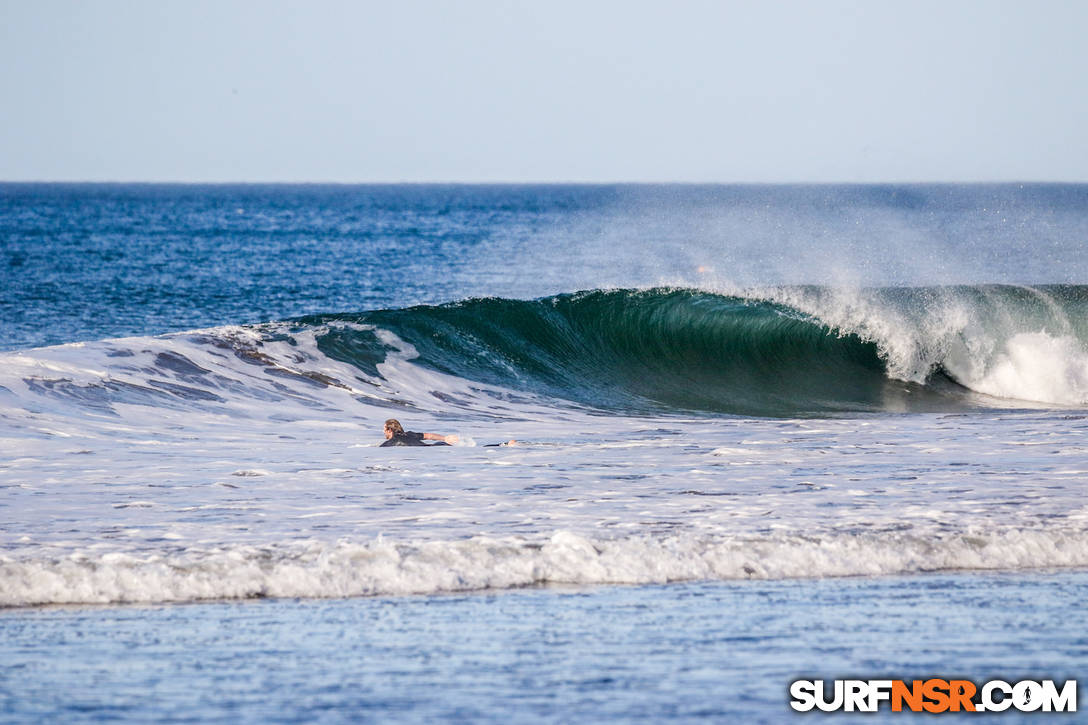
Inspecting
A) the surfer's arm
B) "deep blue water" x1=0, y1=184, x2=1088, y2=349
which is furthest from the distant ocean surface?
"deep blue water" x1=0, y1=184, x2=1088, y2=349

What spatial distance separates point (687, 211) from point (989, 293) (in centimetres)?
6201

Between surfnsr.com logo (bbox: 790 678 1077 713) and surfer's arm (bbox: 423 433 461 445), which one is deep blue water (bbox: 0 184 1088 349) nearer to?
surfer's arm (bbox: 423 433 461 445)

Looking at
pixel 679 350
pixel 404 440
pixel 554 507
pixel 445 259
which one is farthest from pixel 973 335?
pixel 445 259

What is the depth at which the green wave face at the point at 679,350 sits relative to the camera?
54.1 feet

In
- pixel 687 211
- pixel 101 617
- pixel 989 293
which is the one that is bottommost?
pixel 101 617

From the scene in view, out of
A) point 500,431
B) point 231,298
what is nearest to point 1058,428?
point 500,431

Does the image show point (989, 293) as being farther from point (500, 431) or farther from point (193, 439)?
point (193, 439)

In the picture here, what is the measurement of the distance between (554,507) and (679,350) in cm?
→ 1184

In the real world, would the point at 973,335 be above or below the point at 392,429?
above

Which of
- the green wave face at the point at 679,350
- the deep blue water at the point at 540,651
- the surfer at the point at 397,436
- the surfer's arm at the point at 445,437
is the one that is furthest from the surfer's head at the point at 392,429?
the green wave face at the point at 679,350

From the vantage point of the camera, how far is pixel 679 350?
19.6 metres

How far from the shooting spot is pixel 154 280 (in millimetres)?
40406

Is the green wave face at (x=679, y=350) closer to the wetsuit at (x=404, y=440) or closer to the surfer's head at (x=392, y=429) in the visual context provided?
the wetsuit at (x=404, y=440)

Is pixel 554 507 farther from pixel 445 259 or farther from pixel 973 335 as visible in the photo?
pixel 445 259
